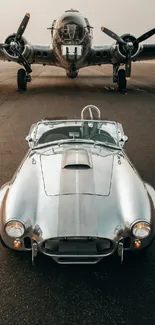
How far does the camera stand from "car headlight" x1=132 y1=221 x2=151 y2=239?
3742 mm

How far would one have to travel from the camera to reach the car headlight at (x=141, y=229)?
12.3ft

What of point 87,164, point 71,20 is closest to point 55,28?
point 71,20

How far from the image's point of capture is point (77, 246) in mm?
3592

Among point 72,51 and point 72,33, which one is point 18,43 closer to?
point 72,33

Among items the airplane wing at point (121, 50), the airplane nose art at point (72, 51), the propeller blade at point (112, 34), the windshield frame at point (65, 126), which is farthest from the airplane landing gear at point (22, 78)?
the windshield frame at point (65, 126)

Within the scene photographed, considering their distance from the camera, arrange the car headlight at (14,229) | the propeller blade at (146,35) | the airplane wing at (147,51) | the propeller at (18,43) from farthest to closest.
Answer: the airplane wing at (147,51)
the propeller blade at (146,35)
the propeller at (18,43)
the car headlight at (14,229)

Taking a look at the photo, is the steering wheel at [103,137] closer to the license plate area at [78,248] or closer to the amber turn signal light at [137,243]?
the amber turn signal light at [137,243]

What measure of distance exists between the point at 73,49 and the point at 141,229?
1640 centimetres

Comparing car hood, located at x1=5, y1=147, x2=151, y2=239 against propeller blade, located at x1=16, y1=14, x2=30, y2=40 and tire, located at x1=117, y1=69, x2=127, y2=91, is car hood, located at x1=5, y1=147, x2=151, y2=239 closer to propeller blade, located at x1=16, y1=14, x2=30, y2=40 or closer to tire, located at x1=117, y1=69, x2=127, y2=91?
tire, located at x1=117, y1=69, x2=127, y2=91

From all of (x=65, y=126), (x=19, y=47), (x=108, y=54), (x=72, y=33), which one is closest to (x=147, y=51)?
(x=108, y=54)

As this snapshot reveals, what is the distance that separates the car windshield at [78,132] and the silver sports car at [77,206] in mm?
304

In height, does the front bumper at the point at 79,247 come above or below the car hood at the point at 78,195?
below

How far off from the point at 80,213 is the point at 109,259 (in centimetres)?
88

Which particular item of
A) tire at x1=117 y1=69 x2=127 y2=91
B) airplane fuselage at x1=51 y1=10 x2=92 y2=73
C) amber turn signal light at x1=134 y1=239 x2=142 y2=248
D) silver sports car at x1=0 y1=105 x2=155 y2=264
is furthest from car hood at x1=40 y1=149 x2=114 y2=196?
tire at x1=117 y1=69 x2=127 y2=91
